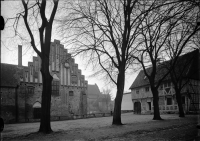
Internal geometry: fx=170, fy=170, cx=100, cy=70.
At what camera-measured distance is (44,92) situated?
10500 mm

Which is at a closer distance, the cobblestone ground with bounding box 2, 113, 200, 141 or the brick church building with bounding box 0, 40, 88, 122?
the cobblestone ground with bounding box 2, 113, 200, 141

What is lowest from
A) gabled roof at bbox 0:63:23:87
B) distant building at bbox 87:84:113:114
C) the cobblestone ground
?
distant building at bbox 87:84:113:114

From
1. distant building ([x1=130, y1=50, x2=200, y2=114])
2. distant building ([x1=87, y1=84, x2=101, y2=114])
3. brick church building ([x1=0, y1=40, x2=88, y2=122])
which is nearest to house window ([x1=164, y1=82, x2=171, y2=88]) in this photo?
distant building ([x1=130, y1=50, x2=200, y2=114])

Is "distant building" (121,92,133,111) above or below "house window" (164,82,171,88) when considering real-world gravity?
below

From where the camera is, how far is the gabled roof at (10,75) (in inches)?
954

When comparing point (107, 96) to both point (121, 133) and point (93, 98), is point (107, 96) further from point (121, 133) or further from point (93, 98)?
point (121, 133)

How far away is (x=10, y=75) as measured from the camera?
2548 cm

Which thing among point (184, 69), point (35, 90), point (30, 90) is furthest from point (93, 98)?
point (184, 69)

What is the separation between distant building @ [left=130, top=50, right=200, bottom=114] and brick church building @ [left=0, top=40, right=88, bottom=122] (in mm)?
11425

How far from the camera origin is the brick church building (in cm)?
2367

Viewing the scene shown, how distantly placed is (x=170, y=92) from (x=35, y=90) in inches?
852

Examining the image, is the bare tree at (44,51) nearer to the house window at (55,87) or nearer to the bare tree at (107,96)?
the house window at (55,87)

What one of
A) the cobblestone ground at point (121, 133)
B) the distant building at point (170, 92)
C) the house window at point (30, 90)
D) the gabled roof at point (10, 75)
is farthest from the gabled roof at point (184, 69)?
the gabled roof at point (10, 75)

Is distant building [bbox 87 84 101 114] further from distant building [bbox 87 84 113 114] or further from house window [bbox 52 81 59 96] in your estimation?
house window [bbox 52 81 59 96]
